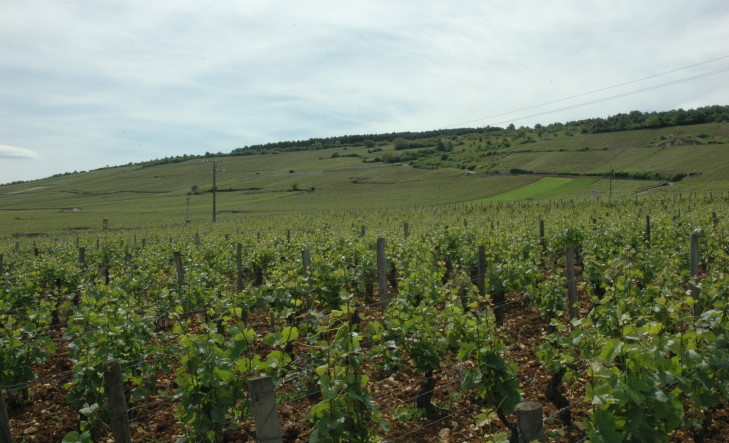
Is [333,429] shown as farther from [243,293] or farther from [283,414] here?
[243,293]

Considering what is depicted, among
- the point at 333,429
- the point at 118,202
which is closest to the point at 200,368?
the point at 333,429

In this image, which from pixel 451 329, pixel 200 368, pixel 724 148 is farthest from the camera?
pixel 724 148

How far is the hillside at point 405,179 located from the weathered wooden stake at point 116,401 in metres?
47.6

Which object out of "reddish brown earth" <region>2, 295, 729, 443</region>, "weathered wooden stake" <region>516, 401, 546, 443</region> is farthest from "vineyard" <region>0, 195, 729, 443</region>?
"weathered wooden stake" <region>516, 401, 546, 443</region>

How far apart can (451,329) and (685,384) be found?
2093mm

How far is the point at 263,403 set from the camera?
9.47ft

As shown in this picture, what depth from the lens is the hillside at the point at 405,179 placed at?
5403 centimetres

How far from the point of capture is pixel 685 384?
11.0ft

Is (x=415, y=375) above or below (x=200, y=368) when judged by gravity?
below

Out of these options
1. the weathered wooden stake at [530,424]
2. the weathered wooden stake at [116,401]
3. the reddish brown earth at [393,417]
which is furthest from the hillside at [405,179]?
the weathered wooden stake at [116,401]

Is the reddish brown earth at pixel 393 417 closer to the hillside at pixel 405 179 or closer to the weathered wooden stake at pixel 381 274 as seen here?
the weathered wooden stake at pixel 381 274

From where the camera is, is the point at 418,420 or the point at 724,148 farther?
the point at 724,148

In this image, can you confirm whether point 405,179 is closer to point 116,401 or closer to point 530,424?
point 116,401

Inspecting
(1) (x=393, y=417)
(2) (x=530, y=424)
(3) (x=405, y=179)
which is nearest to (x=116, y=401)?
(1) (x=393, y=417)
